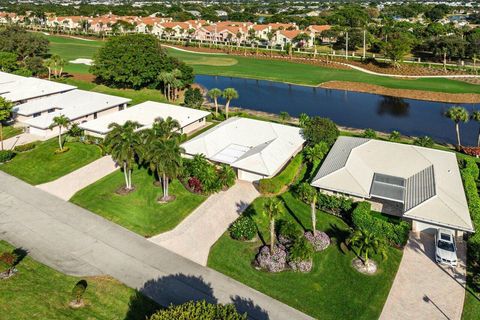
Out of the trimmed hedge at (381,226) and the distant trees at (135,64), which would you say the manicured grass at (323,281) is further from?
the distant trees at (135,64)

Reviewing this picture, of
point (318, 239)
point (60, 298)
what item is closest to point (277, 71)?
point (318, 239)

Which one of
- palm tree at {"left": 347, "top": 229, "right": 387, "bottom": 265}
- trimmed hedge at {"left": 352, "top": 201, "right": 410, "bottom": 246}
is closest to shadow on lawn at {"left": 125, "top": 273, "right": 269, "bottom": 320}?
palm tree at {"left": 347, "top": 229, "right": 387, "bottom": 265}

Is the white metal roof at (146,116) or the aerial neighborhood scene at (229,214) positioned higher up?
the white metal roof at (146,116)

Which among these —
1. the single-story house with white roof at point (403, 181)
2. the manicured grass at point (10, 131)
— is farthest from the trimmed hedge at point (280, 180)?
the manicured grass at point (10, 131)

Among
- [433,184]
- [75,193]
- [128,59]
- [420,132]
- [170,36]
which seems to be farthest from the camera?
[170,36]

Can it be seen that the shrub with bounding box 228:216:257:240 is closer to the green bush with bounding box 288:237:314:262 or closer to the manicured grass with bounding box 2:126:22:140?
the green bush with bounding box 288:237:314:262

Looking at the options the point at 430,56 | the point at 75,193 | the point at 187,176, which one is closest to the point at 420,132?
the point at 187,176

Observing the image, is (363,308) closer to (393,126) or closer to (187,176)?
(187,176)
